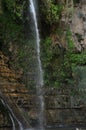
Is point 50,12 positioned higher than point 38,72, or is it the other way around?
point 50,12

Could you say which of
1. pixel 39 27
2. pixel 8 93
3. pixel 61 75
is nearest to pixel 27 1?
pixel 39 27

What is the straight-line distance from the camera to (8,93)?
18.2 meters

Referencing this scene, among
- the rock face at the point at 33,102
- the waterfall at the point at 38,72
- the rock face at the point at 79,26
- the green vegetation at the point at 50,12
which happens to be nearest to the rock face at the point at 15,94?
the rock face at the point at 33,102

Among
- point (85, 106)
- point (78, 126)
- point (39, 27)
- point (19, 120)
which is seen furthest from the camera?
point (39, 27)

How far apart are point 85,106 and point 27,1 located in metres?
5.22

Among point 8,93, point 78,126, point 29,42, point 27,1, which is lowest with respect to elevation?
point 78,126

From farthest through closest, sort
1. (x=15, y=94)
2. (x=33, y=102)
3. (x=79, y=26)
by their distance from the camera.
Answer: (x=79, y=26), (x=33, y=102), (x=15, y=94)

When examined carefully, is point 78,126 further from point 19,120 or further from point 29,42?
point 29,42

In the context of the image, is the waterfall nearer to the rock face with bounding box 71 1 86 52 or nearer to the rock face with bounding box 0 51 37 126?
the rock face with bounding box 0 51 37 126

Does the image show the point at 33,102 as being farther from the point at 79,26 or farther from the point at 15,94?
the point at 79,26

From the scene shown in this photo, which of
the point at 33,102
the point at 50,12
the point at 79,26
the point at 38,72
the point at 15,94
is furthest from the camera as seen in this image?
the point at 79,26

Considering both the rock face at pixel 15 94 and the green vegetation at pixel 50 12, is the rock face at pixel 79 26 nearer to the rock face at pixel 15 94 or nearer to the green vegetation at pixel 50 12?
the green vegetation at pixel 50 12

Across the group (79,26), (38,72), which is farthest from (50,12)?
(38,72)

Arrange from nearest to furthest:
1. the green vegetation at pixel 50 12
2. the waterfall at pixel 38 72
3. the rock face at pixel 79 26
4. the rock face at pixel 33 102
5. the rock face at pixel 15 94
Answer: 1. the rock face at pixel 15 94
2. the rock face at pixel 33 102
3. the waterfall at pixel 38 72
4. the green vegetation at pixel 50 12
5. the rock face at pixel 79 26
